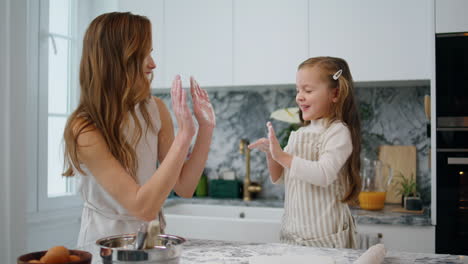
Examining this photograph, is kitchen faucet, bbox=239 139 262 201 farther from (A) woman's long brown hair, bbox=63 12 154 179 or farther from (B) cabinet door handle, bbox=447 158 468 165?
(A) woman's long brown hair, bbox=63 12 154 179

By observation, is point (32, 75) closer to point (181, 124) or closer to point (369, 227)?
point (181, 124)

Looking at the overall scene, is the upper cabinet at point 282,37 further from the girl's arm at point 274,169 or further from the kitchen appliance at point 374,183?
the girl's arm at point 274,169

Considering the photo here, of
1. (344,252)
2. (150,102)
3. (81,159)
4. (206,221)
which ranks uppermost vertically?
(150,102)

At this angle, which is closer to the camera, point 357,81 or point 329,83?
point 329,83

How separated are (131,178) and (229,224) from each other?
1399 millimetres

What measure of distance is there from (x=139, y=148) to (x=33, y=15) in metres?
1.70

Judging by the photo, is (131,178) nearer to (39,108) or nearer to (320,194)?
(320,194)

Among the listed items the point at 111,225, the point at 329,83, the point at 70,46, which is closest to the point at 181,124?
the point at 111,225

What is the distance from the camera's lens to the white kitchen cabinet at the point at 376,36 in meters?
2.43

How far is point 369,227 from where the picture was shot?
2.33 meters

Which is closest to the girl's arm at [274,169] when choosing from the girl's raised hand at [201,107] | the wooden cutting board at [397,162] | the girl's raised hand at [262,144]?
the girl's raised hand at [262,144]

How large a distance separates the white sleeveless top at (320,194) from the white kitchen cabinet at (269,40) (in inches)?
39.0

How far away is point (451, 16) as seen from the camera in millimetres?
2281

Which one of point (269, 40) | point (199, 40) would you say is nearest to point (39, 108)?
point (199, 40)
